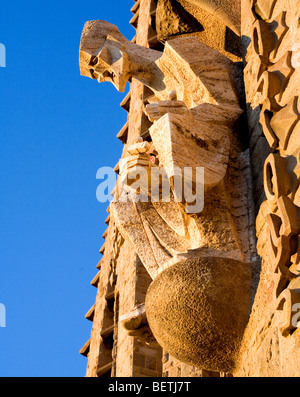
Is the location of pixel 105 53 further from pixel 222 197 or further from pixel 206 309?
pixel 206 309

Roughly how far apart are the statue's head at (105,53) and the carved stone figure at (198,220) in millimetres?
313

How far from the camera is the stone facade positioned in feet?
14.6

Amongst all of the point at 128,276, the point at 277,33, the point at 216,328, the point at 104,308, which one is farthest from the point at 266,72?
the point at 104,308

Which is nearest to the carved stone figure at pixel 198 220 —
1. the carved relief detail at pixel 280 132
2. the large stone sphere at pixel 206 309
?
the large stone sphere at pixel 206 309

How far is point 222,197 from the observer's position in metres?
5.10

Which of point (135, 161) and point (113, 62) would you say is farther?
point (113, 62)

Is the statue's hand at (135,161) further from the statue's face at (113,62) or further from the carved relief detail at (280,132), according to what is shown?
the statue's face at (113,62)

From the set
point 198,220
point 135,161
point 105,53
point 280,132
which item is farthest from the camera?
point 105,53

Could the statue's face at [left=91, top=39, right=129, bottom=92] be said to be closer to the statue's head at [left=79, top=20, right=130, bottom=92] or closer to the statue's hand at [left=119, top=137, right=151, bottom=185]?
the statue's head at [left=79, top=20, right=130, bottom=92]

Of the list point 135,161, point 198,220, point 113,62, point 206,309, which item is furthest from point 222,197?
point 113,62

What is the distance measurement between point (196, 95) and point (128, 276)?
14.6 feet

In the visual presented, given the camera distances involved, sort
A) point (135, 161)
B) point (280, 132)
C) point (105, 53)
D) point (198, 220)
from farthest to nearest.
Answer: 1. point (105, 53)
2. point (135, 161)
3. point (198, 220)
4. point (280, 132)

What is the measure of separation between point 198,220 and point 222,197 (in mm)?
199

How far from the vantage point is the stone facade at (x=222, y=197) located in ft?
14.6
